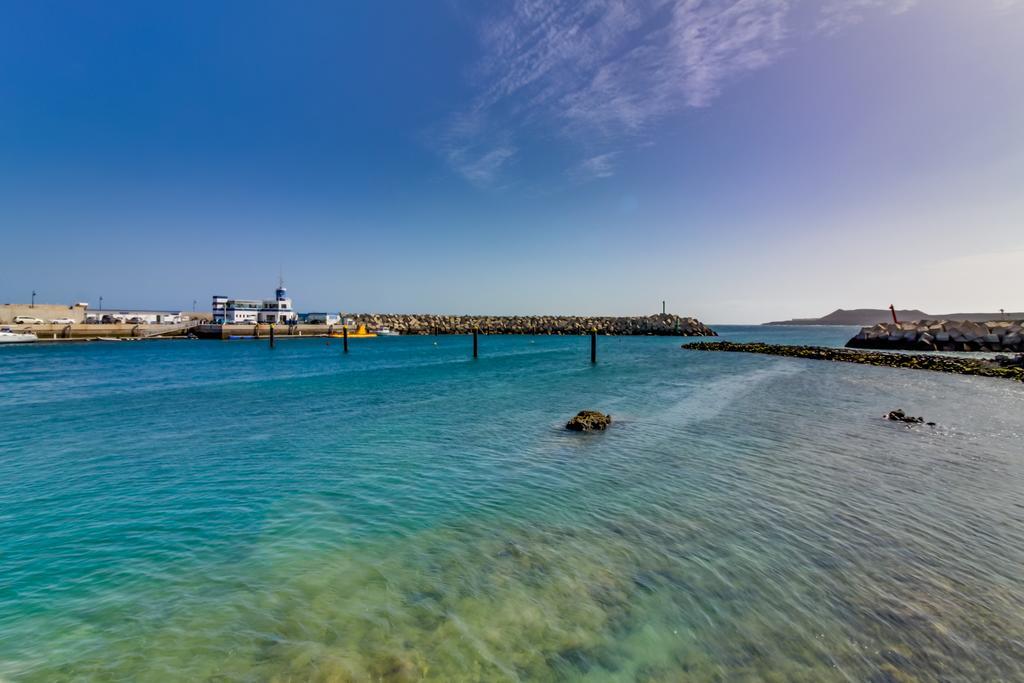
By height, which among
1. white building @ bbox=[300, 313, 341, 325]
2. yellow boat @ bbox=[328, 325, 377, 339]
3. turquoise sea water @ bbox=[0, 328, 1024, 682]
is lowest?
turquoise sea water @ bbox=[0, 328, 1024, 682]

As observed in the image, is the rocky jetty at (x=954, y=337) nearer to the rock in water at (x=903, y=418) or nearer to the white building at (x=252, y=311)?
the rock in water at (x=903, y=418)

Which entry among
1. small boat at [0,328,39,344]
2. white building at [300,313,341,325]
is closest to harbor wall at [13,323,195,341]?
small boat at [0,328,39,344]

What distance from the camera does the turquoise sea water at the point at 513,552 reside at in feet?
14.9

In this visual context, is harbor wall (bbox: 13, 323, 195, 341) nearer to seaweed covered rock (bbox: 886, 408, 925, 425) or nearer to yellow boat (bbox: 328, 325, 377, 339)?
yellow boat (bbox: 328, 325, 377, 339)

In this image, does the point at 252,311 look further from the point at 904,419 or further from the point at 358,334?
the point at 904,419

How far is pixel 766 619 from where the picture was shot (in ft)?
16.5

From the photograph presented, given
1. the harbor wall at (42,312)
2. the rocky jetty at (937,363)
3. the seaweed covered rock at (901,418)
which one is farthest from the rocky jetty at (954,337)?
the harbor wall at (42,312)

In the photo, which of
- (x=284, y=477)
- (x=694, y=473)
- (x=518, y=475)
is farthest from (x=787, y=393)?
(x=284, y=477)

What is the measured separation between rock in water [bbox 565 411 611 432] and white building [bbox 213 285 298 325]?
320ft

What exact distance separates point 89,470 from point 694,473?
1584 centimetres

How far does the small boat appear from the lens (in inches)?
2633

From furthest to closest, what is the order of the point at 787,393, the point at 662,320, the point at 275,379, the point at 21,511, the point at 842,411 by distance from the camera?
the point at 662,320, the point at 275,379, the point at 787,393, the point at 842,411, the point at 21,511

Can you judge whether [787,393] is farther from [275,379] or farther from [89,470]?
[275,379]

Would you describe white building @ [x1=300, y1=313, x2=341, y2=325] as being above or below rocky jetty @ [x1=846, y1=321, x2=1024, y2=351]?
above
